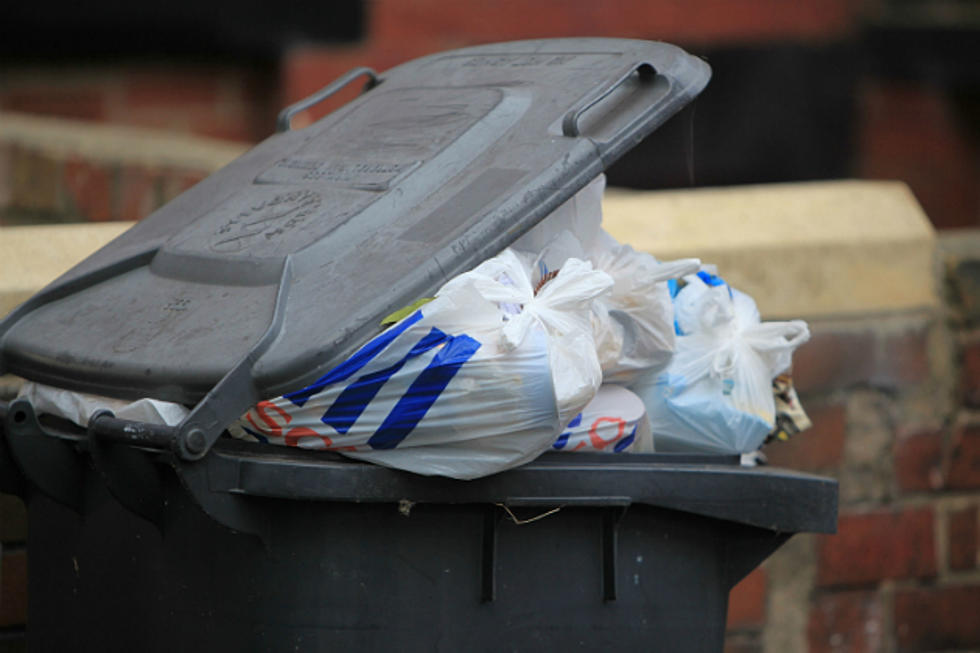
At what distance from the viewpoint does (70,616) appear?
212 centimetres

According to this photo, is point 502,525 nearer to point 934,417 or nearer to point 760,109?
point 934,417

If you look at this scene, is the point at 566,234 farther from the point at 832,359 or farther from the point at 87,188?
the point at 87,188

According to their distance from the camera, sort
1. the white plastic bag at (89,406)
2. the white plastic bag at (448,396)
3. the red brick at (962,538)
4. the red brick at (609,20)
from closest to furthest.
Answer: the white plastic bag at (448,396) < the white plastic bag at (89,406) < the red brick at (962,538) < the red brick at (609,20)

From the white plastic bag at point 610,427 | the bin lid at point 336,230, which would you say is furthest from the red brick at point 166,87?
the white plastic bag at point 610,427

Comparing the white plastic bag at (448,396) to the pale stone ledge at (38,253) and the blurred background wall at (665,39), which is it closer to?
the pale stone ledge at (38,253)

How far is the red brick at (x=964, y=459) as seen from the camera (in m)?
3.18

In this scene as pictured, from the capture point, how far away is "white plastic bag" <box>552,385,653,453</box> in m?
1.91

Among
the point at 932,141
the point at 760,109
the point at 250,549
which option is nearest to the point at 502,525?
the point at 250,549

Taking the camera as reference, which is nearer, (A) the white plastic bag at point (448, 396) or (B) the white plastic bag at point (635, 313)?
(A) the white plastic bag at point (448, 396)

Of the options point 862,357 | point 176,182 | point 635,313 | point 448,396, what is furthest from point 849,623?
point 176,182

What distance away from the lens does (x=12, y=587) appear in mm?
2504

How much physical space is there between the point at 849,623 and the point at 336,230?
1.77 meters

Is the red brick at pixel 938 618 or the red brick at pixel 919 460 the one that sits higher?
the red brick at pixel 919 460

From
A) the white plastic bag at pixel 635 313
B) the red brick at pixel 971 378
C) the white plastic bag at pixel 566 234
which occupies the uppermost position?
the white plastic bag at pixel 566 234
